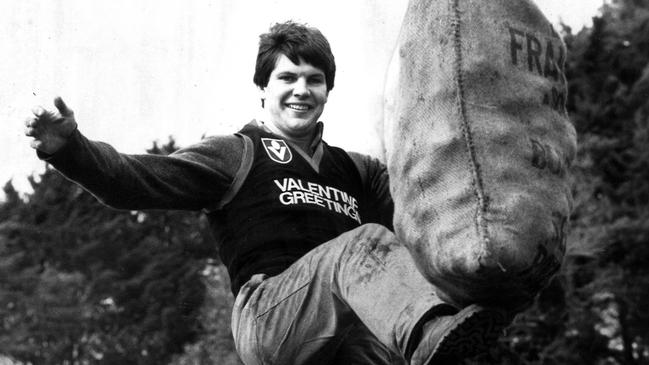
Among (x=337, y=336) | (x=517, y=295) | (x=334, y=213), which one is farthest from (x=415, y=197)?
(x=334, y=213)

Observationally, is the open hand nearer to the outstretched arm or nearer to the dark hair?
the outstretched arm

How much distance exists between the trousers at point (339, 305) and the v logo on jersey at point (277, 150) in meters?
0.43

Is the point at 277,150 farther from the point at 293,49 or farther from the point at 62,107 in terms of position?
the point at 62,107

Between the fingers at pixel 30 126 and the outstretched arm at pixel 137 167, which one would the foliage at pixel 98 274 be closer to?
the outstretched arm at pixel 137 167

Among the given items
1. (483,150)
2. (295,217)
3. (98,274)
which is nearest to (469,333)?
(483,150)

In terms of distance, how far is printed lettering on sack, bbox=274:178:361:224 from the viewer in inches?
149

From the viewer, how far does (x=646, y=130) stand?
58.2 feet

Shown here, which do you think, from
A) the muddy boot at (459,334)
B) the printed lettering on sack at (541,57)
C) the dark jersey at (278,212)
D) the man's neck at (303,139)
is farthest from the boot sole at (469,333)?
the man's neck at (303,139)

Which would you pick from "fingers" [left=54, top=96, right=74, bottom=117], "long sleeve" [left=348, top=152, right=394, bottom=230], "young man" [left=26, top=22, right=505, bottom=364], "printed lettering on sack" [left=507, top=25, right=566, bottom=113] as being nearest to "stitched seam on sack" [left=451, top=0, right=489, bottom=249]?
"printed lettering on sack" [left=507, top=25, right=566, bottom=113]

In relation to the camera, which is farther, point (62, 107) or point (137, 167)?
point (137, 167)

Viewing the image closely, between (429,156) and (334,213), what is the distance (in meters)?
1.12

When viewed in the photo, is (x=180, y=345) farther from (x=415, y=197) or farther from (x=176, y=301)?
(x=415, y=197)

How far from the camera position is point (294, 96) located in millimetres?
3994

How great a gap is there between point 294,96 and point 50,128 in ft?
3.29
